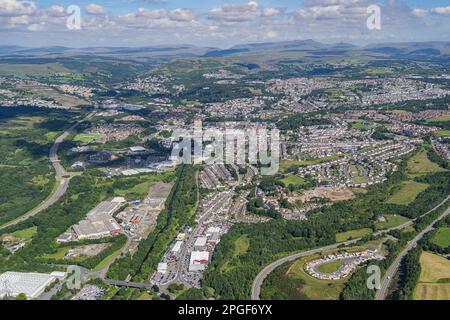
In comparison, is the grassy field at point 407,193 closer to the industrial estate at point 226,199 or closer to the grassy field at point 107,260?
the industrial estate at point 226,199

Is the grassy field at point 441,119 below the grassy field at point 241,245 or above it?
above

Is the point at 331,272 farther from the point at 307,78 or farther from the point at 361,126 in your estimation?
the point at 307,78

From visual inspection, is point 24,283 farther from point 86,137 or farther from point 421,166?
point 86,137

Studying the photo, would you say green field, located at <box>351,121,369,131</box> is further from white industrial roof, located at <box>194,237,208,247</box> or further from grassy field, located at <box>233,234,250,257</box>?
white industrial roof, located at <box>194,237,208,247</box>

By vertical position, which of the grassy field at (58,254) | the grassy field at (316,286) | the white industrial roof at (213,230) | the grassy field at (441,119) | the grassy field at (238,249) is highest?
the grassy field at (441,119)

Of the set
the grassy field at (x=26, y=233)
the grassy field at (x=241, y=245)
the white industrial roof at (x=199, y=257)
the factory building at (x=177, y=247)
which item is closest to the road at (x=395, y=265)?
the grassy field at (x=241, y=245)

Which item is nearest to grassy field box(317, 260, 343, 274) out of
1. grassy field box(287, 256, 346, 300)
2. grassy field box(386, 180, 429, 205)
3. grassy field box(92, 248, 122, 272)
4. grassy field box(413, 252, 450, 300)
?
grassy field box(287, 256, 346, 300)

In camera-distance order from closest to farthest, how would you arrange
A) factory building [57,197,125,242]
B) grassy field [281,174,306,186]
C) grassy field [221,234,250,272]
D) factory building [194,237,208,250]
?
grassy field [221,234,250,272] → factory building [194,237,208,250] → factory building [57,197,125,242] → grassy field [281,174,306,186]
